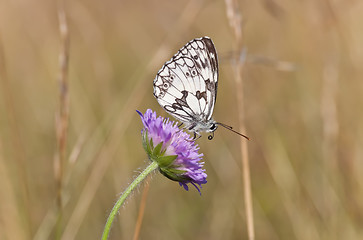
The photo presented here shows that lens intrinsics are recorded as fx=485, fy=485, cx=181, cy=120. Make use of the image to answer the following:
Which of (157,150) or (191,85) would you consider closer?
(157,150)

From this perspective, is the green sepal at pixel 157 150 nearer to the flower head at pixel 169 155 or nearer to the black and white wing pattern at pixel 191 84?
the flower head at pixel 169 155

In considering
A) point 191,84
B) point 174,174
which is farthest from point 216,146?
point 174,174

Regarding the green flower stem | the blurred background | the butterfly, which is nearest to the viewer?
the green flower stem

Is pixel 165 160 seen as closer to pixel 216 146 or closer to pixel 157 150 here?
pixel 157 150

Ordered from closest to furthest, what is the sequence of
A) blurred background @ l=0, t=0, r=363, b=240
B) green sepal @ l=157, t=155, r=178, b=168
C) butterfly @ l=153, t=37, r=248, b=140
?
green sepal @ l=157, t=155, r=178, b=168
butterfly @ l=153, t=37, r=248, b=140
blurred background @ l=0, t=0, r=363, b=240

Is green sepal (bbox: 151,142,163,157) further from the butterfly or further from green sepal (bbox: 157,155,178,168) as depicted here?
the butterfly

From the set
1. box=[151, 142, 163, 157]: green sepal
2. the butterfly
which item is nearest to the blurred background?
box=[151, 142, 163, 157]: green sepal

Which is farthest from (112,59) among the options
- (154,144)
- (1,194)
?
(154,144)

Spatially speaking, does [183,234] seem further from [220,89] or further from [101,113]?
[220,89]
